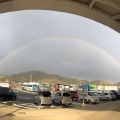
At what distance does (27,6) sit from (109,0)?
5.84m

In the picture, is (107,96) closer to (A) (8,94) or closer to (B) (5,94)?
(A) (8,94)

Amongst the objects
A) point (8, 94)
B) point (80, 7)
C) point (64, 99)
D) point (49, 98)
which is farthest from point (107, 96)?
point (80, 7)

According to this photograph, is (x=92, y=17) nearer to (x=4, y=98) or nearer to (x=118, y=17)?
(x=118, y=17)

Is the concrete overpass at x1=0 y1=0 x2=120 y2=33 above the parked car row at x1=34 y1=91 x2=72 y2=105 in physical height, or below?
above

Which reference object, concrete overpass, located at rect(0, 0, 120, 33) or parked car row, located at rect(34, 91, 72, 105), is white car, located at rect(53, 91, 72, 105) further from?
concrete overpass, located at rect(0, 0, 120, 33)

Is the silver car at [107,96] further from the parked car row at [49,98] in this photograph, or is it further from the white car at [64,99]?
the white car at [64,99]

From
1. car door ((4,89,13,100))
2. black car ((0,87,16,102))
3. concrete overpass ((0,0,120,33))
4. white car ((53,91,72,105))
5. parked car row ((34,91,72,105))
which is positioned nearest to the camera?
concrete overpass ((0,0,120,33))

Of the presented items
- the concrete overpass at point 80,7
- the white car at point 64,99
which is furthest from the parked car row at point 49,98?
the concrete overpass at point 80,7

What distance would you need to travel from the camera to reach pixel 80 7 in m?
20.4

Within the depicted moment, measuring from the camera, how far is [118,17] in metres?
21.1

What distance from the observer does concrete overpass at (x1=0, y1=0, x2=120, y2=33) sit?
64.8ft

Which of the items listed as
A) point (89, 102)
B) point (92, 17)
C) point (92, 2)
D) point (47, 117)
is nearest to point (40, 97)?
point (89, 102)

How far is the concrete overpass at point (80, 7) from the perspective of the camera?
19.7 metres

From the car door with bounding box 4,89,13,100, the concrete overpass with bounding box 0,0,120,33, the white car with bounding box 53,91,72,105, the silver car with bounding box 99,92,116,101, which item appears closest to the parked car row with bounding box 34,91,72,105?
the white car with bounding box 53,91,72,105
